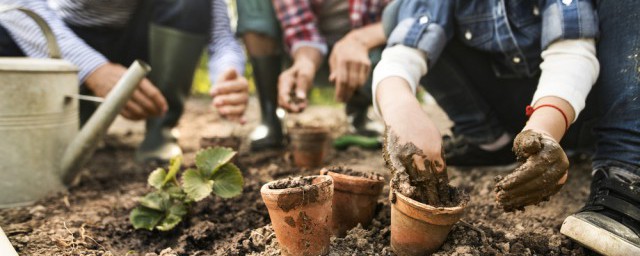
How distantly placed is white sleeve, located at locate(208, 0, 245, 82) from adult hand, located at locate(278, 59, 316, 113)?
0.45 metres

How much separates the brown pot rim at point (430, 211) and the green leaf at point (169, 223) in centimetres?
75

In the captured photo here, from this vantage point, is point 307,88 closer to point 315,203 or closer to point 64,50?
point 64,50

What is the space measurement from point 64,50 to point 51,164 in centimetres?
51

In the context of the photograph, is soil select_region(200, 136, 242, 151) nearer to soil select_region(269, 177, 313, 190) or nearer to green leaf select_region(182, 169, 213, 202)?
green leaf select_region(182, 169, 213, 202)

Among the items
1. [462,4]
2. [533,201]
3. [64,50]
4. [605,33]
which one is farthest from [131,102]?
[605,33]

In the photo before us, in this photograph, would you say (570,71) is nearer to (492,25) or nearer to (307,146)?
(492,25)

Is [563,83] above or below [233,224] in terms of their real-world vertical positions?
above

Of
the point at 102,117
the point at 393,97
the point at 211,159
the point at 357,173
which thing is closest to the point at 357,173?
the point at 357,173

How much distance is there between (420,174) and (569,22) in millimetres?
692

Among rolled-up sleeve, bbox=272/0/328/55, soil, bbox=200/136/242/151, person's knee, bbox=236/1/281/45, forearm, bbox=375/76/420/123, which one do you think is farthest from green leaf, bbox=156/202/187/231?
person's knee, bbox=236/1/281/45

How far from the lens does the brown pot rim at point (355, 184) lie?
1.36 meters

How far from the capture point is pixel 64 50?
2.08 m

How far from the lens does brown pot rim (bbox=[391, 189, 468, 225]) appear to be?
1.12m

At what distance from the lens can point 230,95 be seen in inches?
85.7
